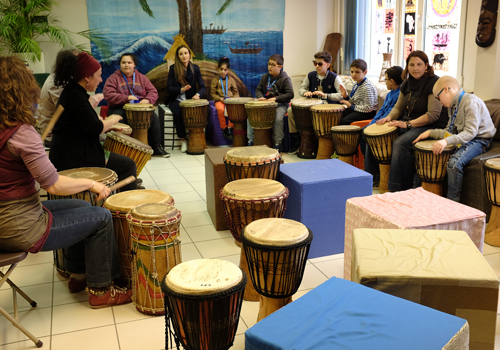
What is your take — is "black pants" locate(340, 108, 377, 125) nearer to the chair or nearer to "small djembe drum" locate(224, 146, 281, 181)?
"small djembe drum" locate(224, 146, 281, 181)

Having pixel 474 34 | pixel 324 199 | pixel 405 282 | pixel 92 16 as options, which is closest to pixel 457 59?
pixel 474 34

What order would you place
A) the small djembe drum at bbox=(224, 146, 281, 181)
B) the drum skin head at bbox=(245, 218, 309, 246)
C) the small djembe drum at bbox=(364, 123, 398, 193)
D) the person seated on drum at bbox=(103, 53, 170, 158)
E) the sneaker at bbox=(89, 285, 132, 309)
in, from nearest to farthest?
the drum skin head at bbox=(245, 218, 309, 246), the sneaker at bbox=(89, 285, 132, 309), the small djembe drum at bbox=(224, 146, 281, 181), the small djembe drum at bbox=(364, 123, 398, 193), the person seated on drum at bbox=(103, 53, 170, 158)

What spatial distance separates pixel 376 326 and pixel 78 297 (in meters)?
1.97

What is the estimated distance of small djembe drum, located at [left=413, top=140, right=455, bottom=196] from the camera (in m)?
3.96

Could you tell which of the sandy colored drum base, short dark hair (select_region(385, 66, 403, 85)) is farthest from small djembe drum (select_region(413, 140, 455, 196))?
the sandy colored drum base

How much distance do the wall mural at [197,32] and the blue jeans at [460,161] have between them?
4.98 metres

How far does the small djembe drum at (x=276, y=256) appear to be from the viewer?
2225 mm

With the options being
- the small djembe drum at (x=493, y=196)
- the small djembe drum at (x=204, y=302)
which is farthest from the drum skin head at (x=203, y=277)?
the small djembe drum at (x=493, y=196)

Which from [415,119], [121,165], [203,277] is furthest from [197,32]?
[203,277]

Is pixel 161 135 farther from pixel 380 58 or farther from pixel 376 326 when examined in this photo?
pixel 376 326

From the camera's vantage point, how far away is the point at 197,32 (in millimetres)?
7988

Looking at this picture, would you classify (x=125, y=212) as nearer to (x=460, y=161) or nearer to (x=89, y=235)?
(x=89, y=235)

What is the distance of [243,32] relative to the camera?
8.18 m

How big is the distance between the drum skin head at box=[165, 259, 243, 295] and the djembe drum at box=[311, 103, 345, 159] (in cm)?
377
